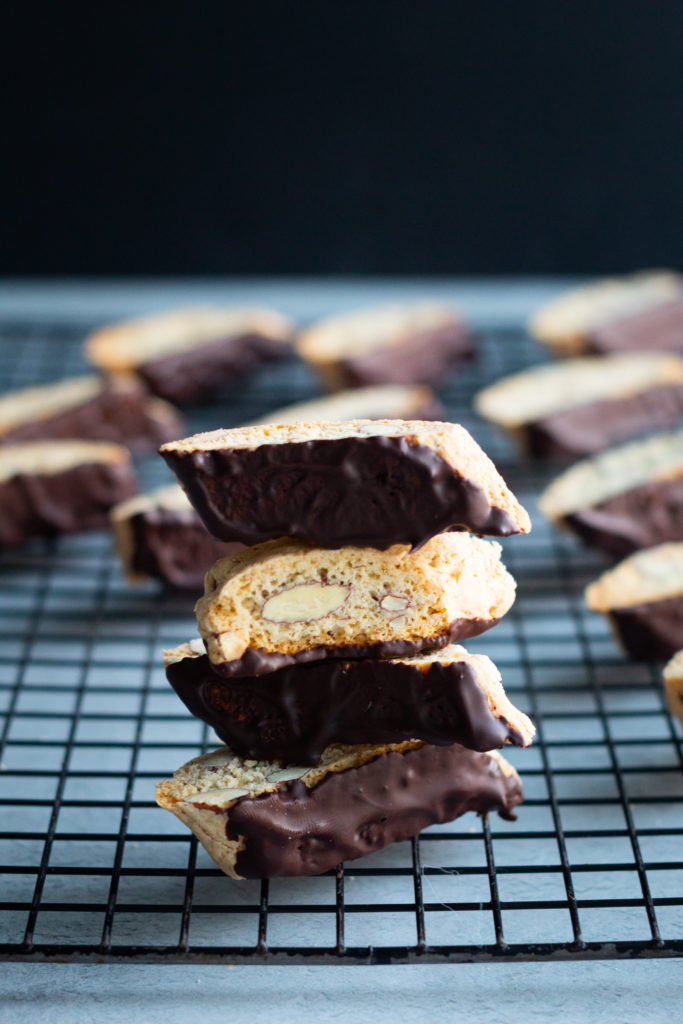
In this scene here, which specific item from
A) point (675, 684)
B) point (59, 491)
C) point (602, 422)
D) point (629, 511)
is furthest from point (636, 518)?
point (59, 491)

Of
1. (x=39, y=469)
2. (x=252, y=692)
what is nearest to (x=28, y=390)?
(x=39, y=469)

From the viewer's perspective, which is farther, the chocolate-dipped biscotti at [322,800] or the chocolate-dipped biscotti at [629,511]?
the chocolate-dipped biscotti at [629,511]

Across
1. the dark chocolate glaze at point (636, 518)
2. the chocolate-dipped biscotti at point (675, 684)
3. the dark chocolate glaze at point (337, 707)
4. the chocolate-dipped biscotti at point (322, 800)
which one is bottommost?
the dark chocolate glaze at point (636, 518)

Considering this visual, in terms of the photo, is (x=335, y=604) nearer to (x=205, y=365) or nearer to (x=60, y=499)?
(x=60, y=499)

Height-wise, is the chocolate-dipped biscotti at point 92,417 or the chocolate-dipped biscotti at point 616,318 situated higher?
the chocolate-dipped biscotti at point 92,417

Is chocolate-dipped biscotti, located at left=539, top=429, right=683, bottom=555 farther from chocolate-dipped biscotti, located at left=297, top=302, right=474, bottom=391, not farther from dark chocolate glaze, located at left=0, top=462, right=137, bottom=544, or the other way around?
dark chocolate glaze, located at left=0, top=462, right=137, bottom=544

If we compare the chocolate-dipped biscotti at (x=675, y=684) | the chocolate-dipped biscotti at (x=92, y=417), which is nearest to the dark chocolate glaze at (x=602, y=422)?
the chocolate-dipped biscotti at (x=92, y=417)

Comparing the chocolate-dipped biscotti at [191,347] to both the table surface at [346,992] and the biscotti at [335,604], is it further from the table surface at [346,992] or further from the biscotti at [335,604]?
the table surface at [346,992]
